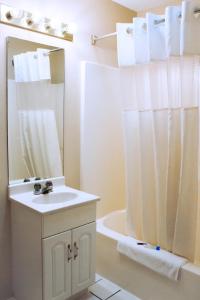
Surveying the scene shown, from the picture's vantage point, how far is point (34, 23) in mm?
2025

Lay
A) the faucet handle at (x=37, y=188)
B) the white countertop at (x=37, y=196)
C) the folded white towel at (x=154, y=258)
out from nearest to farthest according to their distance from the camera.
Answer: the white countertop at (x=37, y=196) < the folded white towel at (x=154, y=258) < the faucet handle at (x=37, y=188)

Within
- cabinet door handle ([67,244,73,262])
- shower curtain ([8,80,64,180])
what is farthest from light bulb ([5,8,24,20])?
cabinet door handle ([67,244,73,262])

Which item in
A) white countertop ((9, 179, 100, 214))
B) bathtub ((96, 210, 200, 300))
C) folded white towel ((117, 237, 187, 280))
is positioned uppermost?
white countertop ((9, 179, 100, 214))

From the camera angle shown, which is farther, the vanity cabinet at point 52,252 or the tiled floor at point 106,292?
the tiled floor at point 106,292

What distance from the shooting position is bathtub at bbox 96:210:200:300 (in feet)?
5.90

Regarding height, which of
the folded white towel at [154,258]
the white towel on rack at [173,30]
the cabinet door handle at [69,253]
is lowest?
the folded white towel at [154,258]

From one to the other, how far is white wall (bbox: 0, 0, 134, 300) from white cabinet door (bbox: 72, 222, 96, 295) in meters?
0.53

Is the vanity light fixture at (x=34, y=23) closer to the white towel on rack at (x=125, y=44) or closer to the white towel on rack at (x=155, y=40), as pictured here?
the white towel on rack at (x=125, y=44)

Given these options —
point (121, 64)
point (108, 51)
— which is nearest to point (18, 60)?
point (121, 64)

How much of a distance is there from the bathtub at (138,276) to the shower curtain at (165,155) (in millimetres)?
195

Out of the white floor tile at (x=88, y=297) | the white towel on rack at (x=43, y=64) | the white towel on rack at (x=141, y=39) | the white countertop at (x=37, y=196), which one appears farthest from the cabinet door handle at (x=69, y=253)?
the white towel on rack at (x=141, y=39)

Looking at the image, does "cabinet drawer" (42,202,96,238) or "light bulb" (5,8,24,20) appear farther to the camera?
"light bulb" (5,8,24,20)

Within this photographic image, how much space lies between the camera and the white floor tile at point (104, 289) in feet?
7.00

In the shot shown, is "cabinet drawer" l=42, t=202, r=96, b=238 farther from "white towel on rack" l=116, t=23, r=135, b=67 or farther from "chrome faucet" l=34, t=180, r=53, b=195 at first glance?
"white towel on rack" l=116, t=23, r=135, b=67
